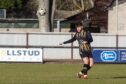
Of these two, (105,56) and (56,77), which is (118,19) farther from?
(56,77)

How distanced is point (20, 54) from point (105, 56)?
18.6 feet

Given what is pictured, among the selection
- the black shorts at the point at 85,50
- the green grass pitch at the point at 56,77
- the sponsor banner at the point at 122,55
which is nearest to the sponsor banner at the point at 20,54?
the sponsor banner at the point at 122,55

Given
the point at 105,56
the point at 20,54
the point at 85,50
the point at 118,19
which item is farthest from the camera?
the point at 118,19

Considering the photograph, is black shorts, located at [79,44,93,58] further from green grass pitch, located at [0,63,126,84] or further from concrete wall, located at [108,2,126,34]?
concrete wall, located at [108,2,126,34]

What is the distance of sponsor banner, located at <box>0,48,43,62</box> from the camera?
34.5m

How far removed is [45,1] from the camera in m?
45.6

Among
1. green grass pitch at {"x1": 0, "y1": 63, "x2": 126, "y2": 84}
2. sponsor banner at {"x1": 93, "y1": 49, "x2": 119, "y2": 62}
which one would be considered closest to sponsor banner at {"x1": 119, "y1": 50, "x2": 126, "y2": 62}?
sponsor banner at {"x1": 93, "y1": 49, "x2": 119, "y2": 62}

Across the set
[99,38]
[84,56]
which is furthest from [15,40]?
[84,56]

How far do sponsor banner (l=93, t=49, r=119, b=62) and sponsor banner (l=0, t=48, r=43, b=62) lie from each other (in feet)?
12.4

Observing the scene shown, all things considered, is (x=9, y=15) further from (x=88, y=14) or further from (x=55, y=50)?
(x=55, y=50)

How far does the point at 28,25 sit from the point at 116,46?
29.6m

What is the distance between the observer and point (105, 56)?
117 ft

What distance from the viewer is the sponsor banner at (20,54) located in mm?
34531

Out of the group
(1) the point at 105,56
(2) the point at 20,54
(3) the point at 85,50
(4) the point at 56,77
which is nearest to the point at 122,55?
(1) the point at 105,56
